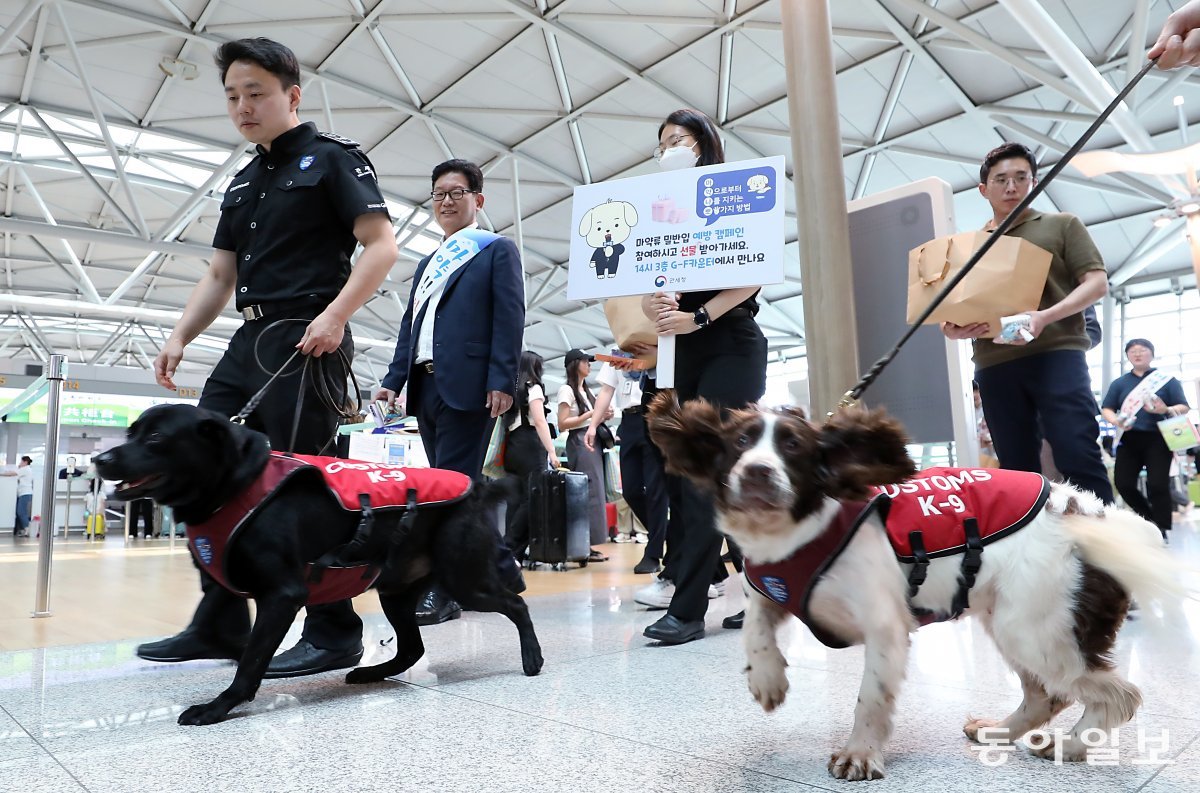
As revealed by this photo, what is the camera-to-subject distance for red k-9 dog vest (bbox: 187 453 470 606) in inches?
72.8

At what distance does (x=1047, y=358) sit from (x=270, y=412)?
2543 mm

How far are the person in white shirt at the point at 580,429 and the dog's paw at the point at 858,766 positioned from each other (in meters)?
4.83

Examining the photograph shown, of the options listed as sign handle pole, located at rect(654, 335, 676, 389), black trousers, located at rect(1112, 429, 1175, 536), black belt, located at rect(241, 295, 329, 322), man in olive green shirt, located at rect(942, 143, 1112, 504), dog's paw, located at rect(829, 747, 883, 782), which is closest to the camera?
dog's paw, located at rect(829, 747, 883, 782)

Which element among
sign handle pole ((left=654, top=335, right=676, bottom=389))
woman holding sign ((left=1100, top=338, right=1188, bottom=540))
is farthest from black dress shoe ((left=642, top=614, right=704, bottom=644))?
woman holding sign ((left=1100, top=338, right=1188, bottom=540))

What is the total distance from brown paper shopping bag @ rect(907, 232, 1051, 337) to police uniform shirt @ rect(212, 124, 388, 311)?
6.09ft

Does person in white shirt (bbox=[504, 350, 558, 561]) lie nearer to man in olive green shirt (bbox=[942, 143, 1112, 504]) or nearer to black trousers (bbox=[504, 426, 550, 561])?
black trousers (bbox=[504, 426, 550, 561])

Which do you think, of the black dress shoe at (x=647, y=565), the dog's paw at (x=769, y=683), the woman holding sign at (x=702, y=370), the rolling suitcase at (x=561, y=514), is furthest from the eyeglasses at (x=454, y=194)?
the black dress shoe at (x=647, y=565)

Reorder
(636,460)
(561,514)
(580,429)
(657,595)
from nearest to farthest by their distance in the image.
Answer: (657,595) → (636,460) → (561,514) → (580,429)

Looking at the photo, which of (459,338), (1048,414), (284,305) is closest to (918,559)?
(1048,414)

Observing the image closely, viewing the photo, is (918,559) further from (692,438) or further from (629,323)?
(629,323)

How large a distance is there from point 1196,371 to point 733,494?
2319cm

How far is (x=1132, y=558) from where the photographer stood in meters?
1.36

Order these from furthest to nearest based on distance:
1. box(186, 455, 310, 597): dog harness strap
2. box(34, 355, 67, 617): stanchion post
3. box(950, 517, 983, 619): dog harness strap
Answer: box(34, 355, 67, 617): stanchion post < box(186, 455, 310, 597): dog harness strap < box(950, 517, 983, 619): dog harness strap

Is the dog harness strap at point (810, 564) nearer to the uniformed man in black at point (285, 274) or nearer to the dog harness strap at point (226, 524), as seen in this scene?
the dog harness strap at point (226, 524)
